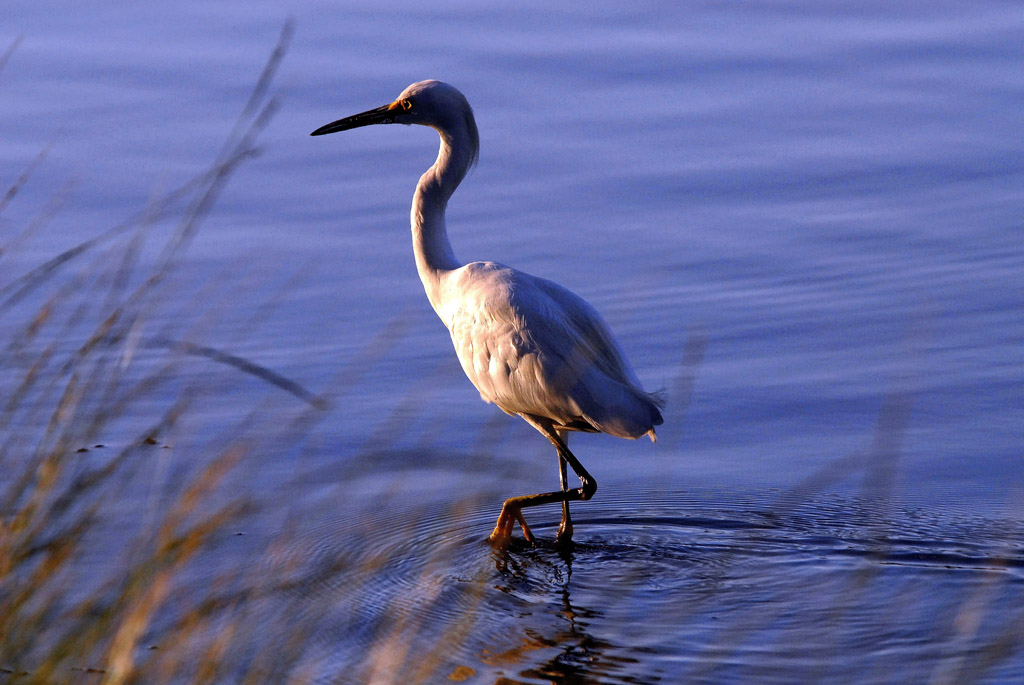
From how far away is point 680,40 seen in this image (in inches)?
363

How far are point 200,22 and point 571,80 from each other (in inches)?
117

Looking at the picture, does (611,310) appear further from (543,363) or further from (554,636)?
(554,636)

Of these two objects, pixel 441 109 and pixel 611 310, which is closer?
pixel 441 109

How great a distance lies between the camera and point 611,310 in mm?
6105

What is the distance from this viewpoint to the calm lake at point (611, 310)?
3830 millimetres

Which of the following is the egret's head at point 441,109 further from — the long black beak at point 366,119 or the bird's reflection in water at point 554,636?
the bird's reflection in water at point 554,636

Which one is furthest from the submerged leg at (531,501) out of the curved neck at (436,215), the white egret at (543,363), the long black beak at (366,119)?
the long black beak at (366,119)

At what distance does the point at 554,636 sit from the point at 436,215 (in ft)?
6.25

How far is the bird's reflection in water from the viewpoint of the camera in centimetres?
370

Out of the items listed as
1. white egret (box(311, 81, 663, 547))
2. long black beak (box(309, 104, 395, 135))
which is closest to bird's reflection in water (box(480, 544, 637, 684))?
white egret (box(311, 81, 663, 547))

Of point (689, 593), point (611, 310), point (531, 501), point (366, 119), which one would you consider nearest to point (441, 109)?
point (366, 119)

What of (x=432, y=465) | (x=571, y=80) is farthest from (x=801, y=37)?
(x=432, y=465)

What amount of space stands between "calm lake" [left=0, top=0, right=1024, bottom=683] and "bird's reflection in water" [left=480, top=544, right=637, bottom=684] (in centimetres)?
2

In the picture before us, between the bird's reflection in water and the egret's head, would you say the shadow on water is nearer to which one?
the bird's reflection in water
